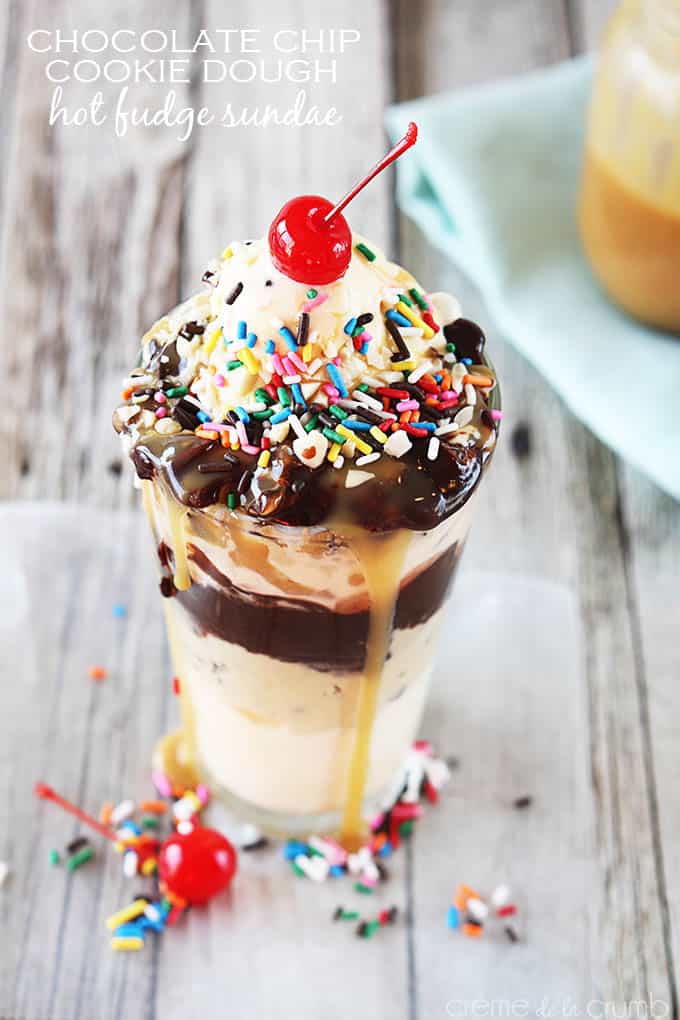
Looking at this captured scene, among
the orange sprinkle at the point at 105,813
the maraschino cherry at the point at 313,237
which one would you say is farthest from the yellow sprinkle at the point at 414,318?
the orange sprinkle at the point at 105,813

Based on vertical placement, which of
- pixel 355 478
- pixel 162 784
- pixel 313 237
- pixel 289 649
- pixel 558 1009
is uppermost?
pixel 313 237

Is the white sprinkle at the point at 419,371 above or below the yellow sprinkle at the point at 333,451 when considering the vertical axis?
above

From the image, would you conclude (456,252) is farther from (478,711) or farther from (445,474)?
(445,474)

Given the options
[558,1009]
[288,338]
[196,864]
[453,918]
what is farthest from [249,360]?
[558,1009]

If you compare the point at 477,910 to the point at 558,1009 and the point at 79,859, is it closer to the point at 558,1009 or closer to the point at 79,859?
the point at 558,1009

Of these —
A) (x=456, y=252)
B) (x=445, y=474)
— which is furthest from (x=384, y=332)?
(x=456, y=252)

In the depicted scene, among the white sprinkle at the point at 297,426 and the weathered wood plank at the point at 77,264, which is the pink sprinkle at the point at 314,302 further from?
the weathered wood plank at the point at 77,264
